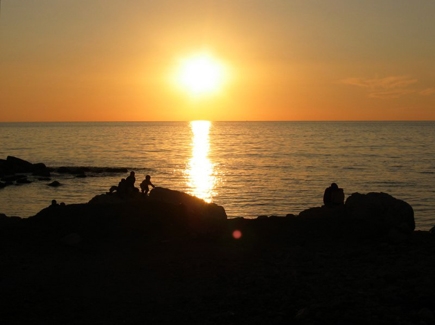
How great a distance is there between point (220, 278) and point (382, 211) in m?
7.26

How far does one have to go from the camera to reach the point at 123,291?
1244cm

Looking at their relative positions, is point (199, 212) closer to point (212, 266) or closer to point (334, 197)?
point (212, 266)

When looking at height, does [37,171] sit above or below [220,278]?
below

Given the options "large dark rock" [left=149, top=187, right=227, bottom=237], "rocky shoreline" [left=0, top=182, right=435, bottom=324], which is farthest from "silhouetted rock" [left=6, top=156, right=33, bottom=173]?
"rocky shoreline" [left=0, top=182, right=435, bottom=324]

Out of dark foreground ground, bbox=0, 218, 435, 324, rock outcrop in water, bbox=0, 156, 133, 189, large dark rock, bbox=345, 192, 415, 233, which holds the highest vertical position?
large dark rock, bbox=345, 192, 415, 233

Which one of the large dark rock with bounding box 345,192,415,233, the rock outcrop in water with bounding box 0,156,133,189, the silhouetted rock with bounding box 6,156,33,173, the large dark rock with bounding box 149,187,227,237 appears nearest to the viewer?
the large dark rock with bounding box 345,192,415,233

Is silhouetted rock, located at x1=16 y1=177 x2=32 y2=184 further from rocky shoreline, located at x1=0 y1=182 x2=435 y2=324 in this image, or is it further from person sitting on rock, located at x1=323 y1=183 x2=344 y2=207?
person sitting on rock, located at x1=323 y1=183 x2=344 y2=207

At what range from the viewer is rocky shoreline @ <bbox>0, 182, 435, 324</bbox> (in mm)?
10875

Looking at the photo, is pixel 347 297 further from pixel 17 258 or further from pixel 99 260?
pixel 17 258

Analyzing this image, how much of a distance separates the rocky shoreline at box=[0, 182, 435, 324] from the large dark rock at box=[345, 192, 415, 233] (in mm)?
36

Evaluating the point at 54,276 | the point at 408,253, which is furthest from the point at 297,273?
the point at 54,276

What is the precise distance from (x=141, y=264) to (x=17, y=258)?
357cm

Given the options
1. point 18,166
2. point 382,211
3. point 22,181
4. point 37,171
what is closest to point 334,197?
point 382,211

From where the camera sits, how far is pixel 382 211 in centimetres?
1775
